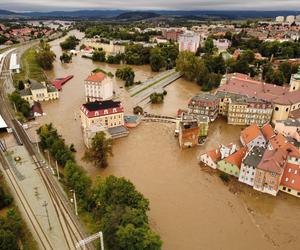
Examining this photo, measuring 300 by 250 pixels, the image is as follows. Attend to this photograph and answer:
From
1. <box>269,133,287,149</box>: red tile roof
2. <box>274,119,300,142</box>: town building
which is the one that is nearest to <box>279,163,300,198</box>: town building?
<box>269,133,287,149</box>: red tile roof

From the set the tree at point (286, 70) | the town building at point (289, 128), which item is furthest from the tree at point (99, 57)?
the town building at point (289, 128)

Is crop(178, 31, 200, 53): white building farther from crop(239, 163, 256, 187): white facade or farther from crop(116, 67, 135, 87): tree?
crop(239, 163, 256, 187): white facade

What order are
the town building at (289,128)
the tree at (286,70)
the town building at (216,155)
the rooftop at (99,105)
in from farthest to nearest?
the tree at (286,70) < the rooftop at (99,105) < the town building at (289,128) < the town building at (216,155)

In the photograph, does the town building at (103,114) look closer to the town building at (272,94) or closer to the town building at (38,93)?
the town building at (272,94)

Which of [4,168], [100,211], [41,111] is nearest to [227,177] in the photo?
[100,211]

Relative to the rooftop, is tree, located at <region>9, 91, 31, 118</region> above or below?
below

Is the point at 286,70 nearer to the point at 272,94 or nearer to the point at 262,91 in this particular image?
the point at 262,91

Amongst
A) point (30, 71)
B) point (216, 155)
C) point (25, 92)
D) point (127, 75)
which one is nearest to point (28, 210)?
point (216, 155)
